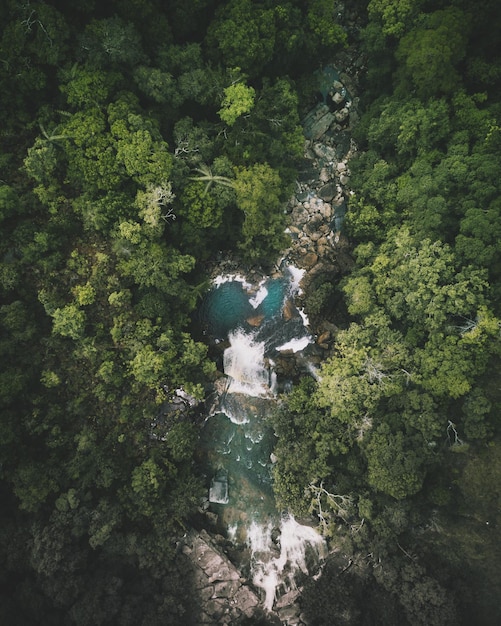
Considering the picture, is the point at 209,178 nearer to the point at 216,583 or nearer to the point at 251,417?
the point at 251,417

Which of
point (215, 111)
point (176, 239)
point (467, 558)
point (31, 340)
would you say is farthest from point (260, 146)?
point (467, 558)

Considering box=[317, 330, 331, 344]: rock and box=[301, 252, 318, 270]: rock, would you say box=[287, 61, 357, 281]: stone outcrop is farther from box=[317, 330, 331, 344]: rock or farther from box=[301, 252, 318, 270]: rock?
box=[317, 330, 331, 344]: rock

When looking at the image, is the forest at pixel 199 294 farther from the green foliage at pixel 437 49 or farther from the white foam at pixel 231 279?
the white foam at pixel 231 279

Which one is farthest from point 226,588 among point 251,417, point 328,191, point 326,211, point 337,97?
point 337,97

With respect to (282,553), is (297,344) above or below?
above

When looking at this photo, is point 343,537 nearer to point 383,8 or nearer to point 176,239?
point 176,239

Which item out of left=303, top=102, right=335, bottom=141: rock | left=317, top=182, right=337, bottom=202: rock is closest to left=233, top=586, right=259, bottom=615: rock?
left=317, top=182, right=337, bottom=202: rock
